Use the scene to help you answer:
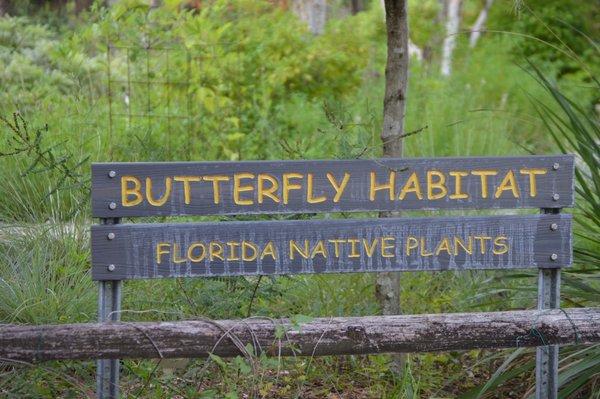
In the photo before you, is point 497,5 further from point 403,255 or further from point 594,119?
point 403,255

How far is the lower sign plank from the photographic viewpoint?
3627 mm

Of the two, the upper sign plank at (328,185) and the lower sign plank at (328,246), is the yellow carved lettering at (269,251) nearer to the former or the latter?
the lower sign plank at (328,246)

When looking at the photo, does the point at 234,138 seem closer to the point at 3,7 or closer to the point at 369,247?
the point at 369,247

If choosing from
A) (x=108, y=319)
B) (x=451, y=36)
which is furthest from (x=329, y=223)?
(x=451, y=36)

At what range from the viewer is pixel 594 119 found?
185 inches

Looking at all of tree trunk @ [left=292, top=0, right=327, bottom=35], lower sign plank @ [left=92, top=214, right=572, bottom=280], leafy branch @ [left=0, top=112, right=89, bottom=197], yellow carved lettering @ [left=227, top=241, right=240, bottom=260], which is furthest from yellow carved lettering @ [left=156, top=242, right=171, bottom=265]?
tree trunk @ [left=292, top=0, right=327, bottom=35]

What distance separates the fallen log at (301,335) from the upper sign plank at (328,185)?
0.45 m

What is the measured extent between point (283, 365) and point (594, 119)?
6.20 ft

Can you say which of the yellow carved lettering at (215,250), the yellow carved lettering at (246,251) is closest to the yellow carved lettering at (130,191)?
the yellow carved lettering at (215,250)

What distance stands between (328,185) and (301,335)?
61cm

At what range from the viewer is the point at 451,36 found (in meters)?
12.6

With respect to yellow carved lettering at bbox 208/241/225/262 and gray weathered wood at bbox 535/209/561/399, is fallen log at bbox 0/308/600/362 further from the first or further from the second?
→ yellow carved lettering at bbox 208/241/225/262

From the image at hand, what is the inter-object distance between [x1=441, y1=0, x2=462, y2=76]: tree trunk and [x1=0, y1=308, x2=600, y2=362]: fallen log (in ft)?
29.5

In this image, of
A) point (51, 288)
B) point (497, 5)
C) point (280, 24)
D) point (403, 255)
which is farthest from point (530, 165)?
point (497, 5)
